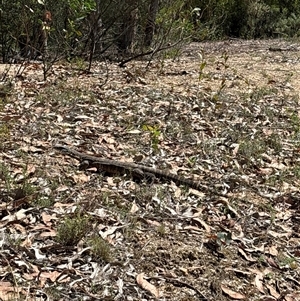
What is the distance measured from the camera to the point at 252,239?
396 cm

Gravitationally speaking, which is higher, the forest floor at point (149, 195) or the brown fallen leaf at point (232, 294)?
the forest floor at point (149, 195)

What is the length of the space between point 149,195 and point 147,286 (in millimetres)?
1179

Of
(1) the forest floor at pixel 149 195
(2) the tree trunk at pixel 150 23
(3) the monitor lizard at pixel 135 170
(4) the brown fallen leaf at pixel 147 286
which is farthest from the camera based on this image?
(2) the tree trunk at pixel 150 23

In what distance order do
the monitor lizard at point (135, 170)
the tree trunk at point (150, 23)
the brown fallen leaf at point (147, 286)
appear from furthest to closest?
the tree trunk at point (150, 23) → the monitor lizard at point (135, 170) → the brown fallen leaf at point (147, 286)

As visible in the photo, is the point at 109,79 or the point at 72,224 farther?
the point at 109,79

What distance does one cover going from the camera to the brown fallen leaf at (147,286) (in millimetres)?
3166

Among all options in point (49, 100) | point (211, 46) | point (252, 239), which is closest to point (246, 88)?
point (49, 100)

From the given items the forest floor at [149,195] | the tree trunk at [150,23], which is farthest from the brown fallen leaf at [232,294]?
the tree trunk at [150,23]

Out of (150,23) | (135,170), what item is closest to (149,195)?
(135,170)

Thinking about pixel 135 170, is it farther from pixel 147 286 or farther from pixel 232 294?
pixel 232 294

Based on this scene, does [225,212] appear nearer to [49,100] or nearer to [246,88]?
[49,100]

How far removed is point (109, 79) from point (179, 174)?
11.5 ft

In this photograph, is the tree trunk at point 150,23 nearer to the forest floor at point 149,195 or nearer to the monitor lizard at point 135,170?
the forest floor at point 149,195

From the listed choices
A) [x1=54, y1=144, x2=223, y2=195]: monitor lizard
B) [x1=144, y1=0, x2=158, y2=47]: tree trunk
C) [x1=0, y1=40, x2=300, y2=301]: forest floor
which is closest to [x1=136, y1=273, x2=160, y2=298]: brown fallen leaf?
[x1=0, y1=40, x2=300, y2=301]: forest floor
